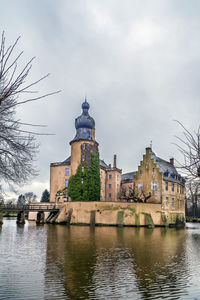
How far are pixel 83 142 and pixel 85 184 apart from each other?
7.10 m

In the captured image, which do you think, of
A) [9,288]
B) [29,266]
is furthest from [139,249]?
[9,288]

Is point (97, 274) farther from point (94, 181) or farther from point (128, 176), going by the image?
point (128, 176)

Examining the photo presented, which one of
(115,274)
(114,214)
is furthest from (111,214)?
(115,274)

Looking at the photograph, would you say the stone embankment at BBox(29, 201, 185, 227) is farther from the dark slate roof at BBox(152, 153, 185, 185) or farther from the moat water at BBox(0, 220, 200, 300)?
the moat water at BBox(0, 220, 200, 300)

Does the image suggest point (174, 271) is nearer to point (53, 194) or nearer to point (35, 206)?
point (35, 206)

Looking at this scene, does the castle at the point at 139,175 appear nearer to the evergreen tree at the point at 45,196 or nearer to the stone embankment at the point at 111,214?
the stone embankment at the point at 111,214

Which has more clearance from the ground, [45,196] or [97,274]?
[45,196]

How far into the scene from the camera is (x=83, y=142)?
4906 centimetres

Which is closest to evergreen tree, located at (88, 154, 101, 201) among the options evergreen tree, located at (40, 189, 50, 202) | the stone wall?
the stone wall

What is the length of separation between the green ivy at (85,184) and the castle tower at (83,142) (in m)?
1.11

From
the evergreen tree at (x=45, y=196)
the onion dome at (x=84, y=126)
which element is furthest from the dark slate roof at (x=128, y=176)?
the evergreen tree at (x=45, y=196)

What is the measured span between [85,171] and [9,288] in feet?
126

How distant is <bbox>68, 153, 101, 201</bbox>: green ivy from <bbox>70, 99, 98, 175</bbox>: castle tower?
43.8 inches

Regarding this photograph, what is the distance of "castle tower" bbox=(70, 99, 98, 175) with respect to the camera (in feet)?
159
